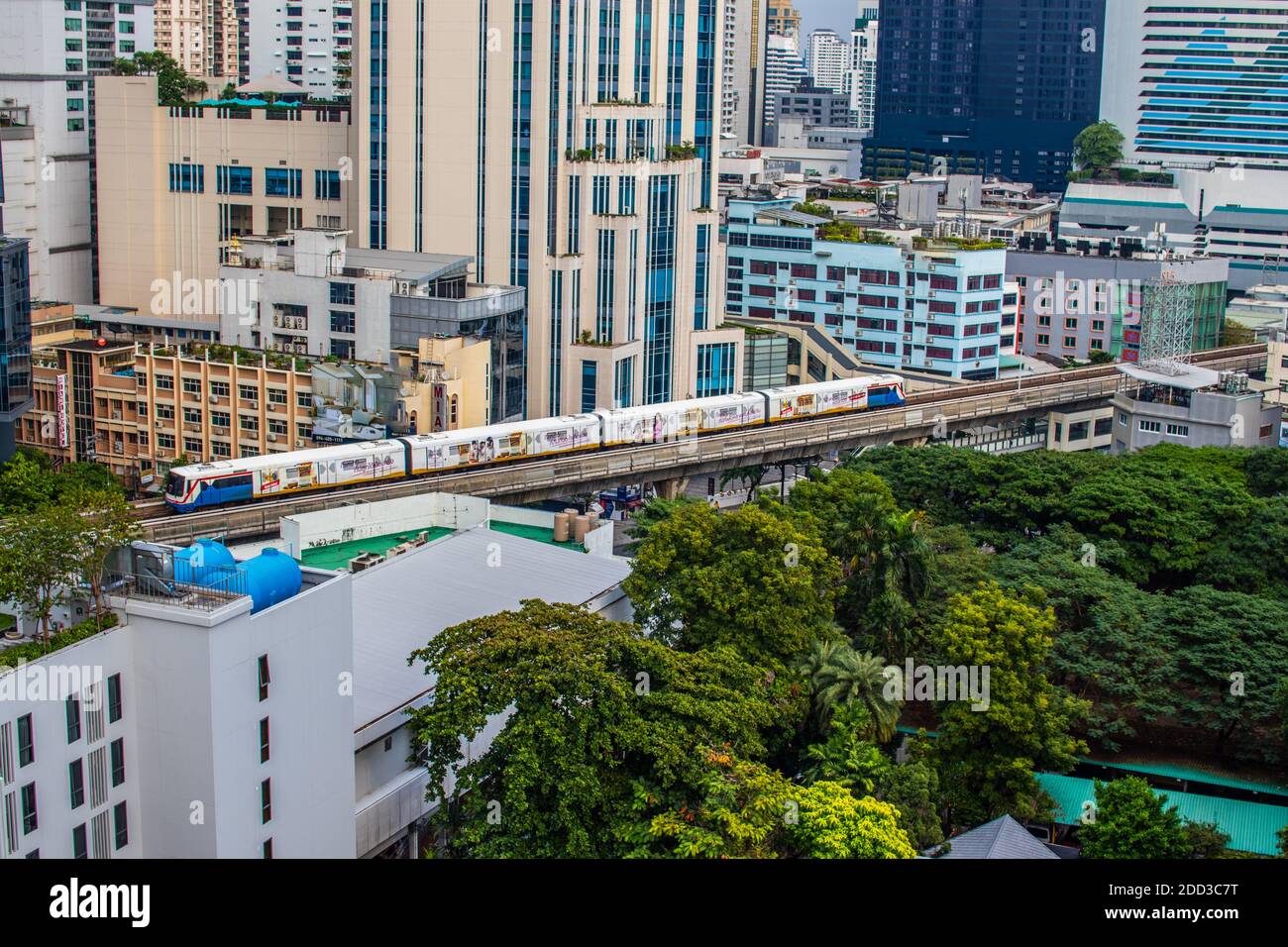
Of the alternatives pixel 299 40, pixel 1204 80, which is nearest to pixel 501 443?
pixel 299 40

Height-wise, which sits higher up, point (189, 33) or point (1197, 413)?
point (189, 33)

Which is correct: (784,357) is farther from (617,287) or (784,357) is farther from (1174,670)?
(1174,670)

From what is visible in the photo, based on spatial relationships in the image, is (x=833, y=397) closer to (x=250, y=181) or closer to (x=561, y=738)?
(x=250, y=181)

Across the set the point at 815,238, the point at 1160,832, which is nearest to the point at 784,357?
the point at 815,238

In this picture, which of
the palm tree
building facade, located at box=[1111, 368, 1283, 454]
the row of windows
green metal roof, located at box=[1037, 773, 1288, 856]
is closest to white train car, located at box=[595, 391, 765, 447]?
Answer: building facade, located at box=[1111, 368, 1283, 454]

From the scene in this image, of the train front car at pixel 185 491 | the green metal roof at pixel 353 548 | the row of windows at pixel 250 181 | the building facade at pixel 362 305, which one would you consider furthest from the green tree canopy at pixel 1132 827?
the row of windows at pixel 250 181

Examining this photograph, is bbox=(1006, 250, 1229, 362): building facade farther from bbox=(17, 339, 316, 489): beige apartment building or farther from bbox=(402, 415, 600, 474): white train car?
bbox=(17, 339, 316, 489): beige apartment building
